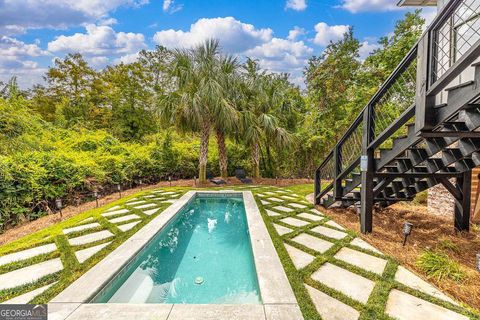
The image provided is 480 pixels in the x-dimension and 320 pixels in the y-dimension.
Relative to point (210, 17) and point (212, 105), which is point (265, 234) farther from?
point (210, 17)

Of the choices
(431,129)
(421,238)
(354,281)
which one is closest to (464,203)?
(421,238)

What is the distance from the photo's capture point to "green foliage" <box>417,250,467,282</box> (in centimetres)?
253

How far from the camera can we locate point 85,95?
15.9 metres

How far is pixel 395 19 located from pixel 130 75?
1565 cm

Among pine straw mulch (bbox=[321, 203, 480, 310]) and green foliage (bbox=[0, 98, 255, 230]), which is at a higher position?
green foliage (bbox=[0, 98, 255, 230])

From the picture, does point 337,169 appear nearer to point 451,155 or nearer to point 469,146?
point 451,155

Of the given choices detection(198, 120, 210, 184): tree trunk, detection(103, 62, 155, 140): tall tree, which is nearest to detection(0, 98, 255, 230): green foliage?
detection(198, 120, 210, 184): tree trunk

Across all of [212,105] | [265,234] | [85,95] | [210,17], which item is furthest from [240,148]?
[85,95]

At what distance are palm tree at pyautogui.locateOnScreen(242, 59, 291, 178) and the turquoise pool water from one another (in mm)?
4829

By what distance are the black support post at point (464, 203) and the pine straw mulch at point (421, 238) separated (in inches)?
6.2

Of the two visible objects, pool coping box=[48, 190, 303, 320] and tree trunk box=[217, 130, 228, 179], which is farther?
tree trunk box=[217, 130, 228, 179]

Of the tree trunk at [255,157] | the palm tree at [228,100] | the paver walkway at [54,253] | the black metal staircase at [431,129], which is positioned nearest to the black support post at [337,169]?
the black metal staircase at [431,129]

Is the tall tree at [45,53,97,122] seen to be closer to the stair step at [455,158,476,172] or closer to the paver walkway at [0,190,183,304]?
the paver walkway at [0,190,183,304]

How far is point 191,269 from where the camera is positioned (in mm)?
3244
